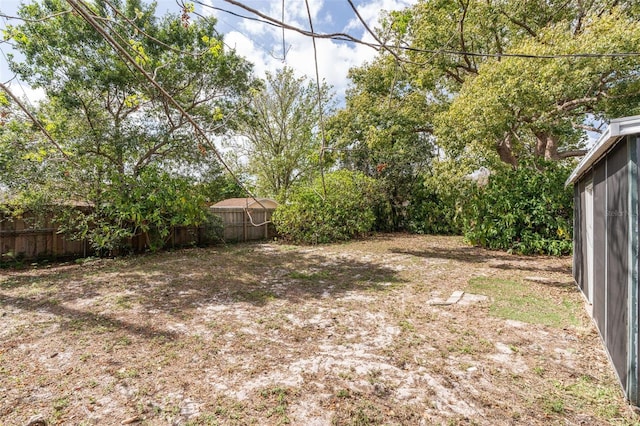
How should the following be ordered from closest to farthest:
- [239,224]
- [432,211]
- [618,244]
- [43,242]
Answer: [618,244] < [43,242] < [239,224] < [432,211]

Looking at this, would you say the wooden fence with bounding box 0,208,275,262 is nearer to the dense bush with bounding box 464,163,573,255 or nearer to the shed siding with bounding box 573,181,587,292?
the shed siding with bounding box 573,181,587,292

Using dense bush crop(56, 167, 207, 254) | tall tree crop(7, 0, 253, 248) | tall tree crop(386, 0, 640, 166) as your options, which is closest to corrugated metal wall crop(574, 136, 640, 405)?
tall tree crop(386, 0, 640, 166)

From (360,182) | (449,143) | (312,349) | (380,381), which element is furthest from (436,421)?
(360,182)

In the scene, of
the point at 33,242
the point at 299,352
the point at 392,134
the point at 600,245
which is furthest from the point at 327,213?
the point at 600,245

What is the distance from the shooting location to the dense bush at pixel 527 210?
6961 mm

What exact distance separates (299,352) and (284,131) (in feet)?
40.4

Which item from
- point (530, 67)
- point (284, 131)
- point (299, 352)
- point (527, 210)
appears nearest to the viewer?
point (299, 352)

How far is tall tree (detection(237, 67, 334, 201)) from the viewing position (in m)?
13.5

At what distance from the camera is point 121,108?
7.14 metres

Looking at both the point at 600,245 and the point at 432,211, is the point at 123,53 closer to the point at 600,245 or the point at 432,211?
the point at 600,245

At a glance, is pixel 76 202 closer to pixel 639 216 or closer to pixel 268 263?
pixel 268 263

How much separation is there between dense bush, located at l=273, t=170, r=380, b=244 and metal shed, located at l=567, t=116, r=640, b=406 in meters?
6.96

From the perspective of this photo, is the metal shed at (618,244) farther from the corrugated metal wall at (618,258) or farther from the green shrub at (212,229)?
the green shrub at (212,229)

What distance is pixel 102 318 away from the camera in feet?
11.5
